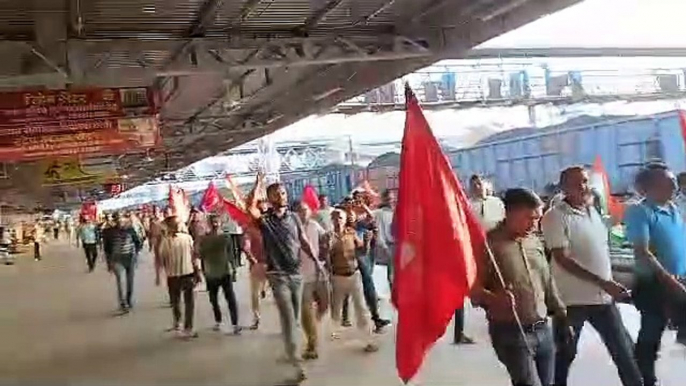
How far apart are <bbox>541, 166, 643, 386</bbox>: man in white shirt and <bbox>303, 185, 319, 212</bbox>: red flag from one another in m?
6.04

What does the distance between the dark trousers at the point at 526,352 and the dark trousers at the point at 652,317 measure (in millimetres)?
901

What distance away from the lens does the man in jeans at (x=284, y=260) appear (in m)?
7.29

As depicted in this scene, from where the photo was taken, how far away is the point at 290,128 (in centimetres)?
2138

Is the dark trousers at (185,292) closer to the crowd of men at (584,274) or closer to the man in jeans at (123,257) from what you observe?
the man in jeans at (123,257)

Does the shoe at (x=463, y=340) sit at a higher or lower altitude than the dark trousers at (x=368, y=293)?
lower

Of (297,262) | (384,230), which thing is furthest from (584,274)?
(384,230)

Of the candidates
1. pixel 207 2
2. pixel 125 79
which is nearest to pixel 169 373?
pixel 207 2

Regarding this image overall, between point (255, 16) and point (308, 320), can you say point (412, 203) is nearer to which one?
point (308, 320)

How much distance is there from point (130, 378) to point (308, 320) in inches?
65.0

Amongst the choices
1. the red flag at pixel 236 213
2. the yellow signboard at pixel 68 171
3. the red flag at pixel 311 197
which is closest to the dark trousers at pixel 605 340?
the red flag at pixel 311 197

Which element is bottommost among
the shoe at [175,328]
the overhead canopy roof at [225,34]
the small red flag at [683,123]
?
the shoe at [175,328]

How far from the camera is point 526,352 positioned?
4375 mm

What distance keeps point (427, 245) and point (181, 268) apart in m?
6.07

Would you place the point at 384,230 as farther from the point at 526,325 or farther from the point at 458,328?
the point at 526,325
